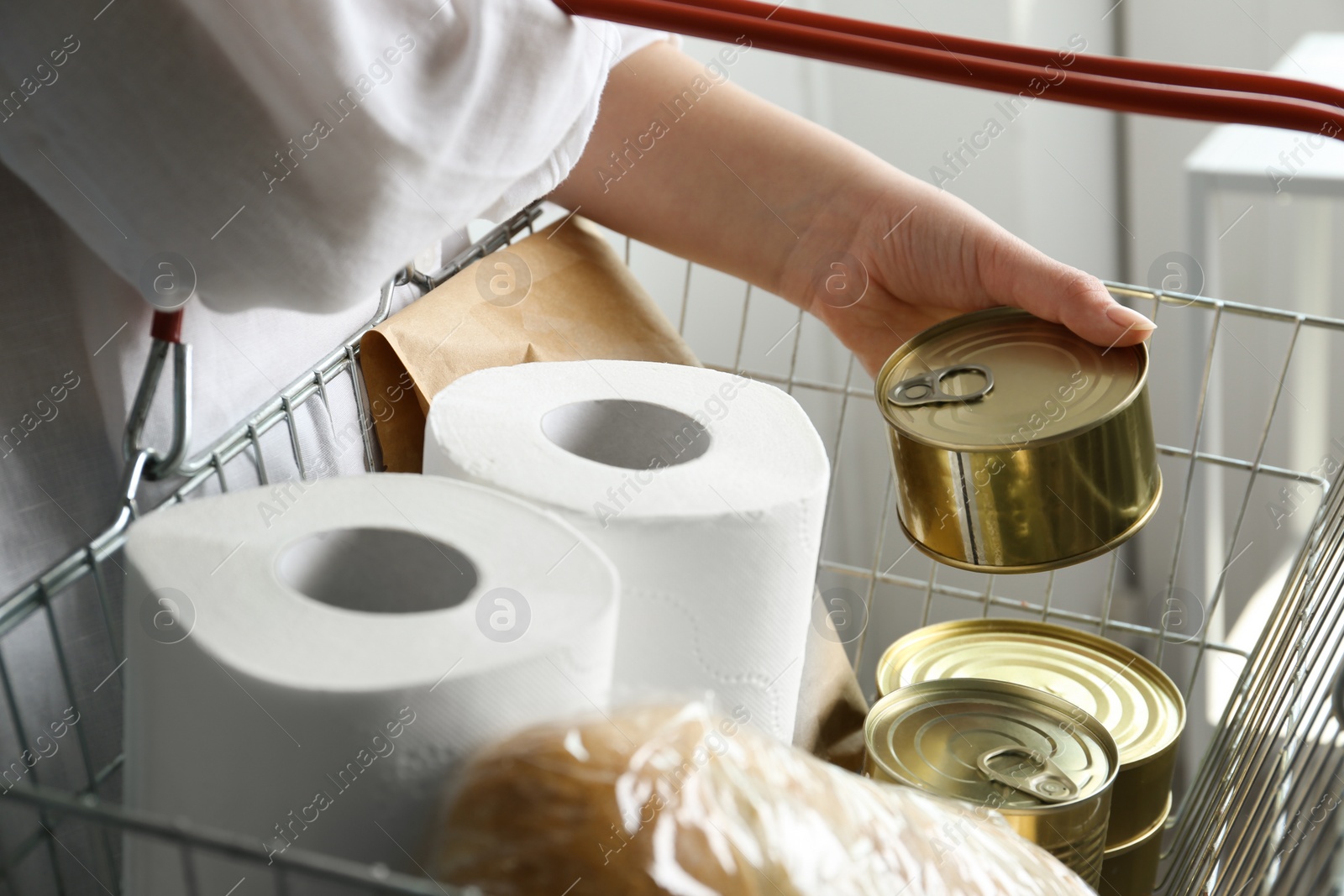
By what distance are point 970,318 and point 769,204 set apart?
0.18 m

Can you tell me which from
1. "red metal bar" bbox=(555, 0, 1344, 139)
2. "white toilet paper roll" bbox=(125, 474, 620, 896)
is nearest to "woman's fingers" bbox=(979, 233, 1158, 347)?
"red metal bar" bbox=(555, 0, 1344, 139)

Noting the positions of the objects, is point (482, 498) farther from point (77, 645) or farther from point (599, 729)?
point (77, 645)

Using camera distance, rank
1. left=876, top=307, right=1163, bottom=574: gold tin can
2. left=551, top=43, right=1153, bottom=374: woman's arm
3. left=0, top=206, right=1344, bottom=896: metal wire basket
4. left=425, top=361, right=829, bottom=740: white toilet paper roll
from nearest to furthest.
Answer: left=0, top=206, right=1344, bottom=896: metal wire basket → left=425, top=361, right=829, bottom=740: white toilet paper roll → left=876, top=307, right=1163, bottom=574: gold tin can → left=551, top=43, right=1153, bottom=374: woman's arm

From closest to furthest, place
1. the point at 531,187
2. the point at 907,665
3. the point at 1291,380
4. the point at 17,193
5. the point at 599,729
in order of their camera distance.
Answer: the point at 599,729, the point at 17,193, the point at 531,187, the point at 907,665, the point at 1291,380

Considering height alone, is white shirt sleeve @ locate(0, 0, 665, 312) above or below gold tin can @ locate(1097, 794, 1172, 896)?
above

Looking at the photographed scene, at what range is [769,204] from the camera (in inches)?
30.5

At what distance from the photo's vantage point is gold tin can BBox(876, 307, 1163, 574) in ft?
1.84

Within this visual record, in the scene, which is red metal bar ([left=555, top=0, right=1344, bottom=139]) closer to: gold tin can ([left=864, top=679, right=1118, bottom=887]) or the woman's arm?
the woman's arm

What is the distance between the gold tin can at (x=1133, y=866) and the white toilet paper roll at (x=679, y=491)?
8.3 inches

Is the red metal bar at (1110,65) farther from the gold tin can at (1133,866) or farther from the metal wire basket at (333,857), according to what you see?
the gold tin can at (1133,866)

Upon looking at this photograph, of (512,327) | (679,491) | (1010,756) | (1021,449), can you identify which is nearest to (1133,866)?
(1010,756)

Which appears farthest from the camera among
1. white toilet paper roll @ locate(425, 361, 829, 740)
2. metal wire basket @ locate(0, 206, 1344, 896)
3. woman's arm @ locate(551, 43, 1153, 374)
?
woman's arm @ locate(551, 43, 1153, 374)

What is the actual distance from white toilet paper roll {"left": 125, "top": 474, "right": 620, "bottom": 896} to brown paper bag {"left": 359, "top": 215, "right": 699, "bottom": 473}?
9.4 inches

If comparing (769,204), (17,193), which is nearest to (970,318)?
(769,204)
